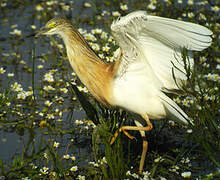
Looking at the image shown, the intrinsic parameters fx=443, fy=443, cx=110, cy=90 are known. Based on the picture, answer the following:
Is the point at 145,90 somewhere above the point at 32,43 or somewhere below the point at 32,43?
above

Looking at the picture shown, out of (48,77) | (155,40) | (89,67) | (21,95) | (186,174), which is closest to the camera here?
(155,40)

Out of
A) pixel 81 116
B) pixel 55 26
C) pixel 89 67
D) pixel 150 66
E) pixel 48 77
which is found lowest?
pixel 81 116

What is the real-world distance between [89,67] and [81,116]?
2.89 feet

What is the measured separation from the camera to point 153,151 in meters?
3.62

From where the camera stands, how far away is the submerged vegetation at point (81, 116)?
2.94 meters

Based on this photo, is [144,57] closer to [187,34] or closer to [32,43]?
[187,34]

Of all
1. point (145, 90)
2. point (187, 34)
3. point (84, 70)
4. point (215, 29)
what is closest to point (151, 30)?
point (187, 34)

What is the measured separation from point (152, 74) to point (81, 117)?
1.15 meters

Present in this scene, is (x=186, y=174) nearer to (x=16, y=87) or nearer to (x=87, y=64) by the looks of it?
(x=87, y=64)

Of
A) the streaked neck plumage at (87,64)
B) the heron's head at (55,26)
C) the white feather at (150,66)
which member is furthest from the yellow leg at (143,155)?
the heron's head at (55,26)

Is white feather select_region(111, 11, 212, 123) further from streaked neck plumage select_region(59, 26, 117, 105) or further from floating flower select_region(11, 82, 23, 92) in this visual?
floating flower select_region(11, 82, 23, 92)

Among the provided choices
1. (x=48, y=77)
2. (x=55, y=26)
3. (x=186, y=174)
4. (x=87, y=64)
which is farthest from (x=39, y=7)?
(x=186, y=174)

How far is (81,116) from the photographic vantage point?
412 centimetres

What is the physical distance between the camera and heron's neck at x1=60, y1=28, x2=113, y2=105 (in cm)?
327
